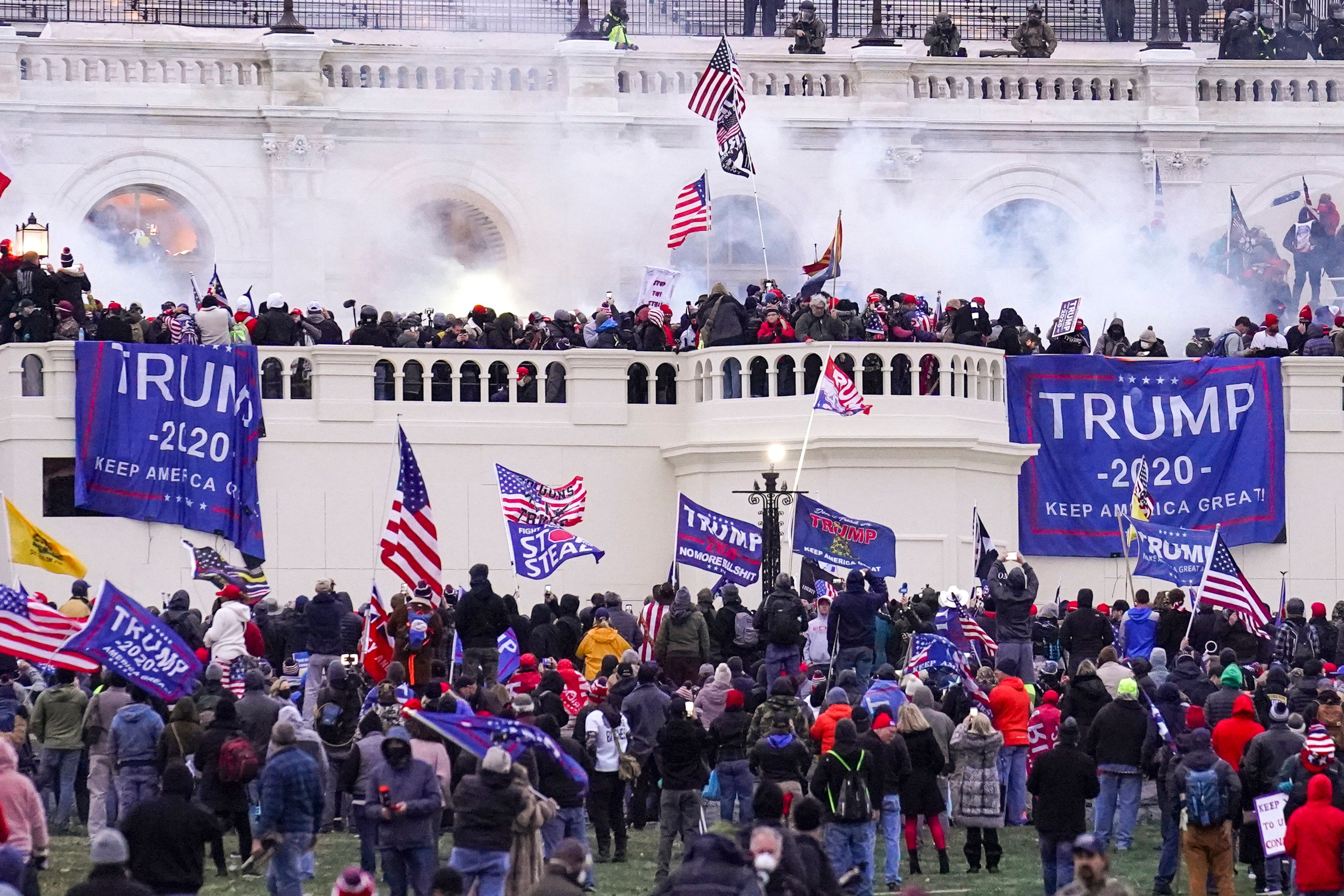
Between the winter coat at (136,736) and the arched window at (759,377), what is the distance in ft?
46.6

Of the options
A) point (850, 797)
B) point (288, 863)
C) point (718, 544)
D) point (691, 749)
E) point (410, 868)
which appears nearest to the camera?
point (288, 863)

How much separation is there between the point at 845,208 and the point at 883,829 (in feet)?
74.6

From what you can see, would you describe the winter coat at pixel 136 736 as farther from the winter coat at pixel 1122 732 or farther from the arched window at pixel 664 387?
the arched window at pixel 664 387

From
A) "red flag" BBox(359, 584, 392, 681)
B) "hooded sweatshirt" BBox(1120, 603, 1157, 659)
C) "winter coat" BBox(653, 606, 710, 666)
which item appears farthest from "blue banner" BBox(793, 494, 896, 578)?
"red flag" BBox(359, 584, 392, 681)

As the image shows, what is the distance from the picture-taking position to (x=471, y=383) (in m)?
36.0

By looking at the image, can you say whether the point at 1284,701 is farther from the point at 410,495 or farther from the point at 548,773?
the point at 410,495

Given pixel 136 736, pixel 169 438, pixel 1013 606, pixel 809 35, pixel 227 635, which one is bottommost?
pixel 136 736

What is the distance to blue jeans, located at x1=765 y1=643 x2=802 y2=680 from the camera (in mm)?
27562

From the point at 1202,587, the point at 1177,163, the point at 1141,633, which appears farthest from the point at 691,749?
the point at 1177,163

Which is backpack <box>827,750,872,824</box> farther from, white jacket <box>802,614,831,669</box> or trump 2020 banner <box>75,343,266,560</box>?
trump 2020 banner <box>75,343,266,560</box>

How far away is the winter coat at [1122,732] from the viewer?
22.9m

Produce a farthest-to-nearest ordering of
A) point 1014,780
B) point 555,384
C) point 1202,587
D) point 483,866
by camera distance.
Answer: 1. point 555,384
2. point 1202,587
3. point 1014,780
4. point 483,866

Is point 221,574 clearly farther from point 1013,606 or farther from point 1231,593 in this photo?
point 1231,593

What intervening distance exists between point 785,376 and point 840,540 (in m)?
4.64
